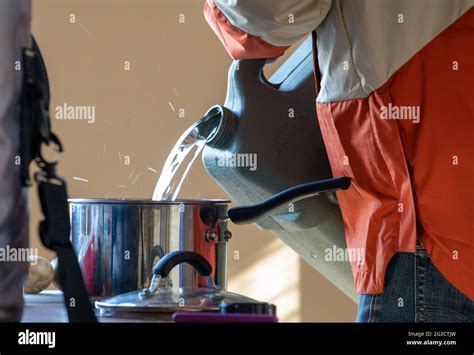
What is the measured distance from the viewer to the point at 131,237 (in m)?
0.76

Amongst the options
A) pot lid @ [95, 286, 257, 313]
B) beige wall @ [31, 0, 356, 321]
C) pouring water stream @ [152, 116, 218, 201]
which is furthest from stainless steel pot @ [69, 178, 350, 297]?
beige wall @ [31, 0, 356, 321]

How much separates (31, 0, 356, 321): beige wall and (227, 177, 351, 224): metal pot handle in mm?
553

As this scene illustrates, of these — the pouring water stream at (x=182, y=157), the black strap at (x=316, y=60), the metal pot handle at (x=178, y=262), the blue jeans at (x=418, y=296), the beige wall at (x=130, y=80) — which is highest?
the beige wall at (x=130, y=80)

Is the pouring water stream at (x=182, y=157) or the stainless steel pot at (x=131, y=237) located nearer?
the stainless steel pot at (x=131, y=237)

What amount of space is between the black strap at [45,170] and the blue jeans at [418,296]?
456 millimetres

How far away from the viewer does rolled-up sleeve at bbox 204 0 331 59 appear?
788 mm

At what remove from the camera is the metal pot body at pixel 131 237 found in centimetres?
75

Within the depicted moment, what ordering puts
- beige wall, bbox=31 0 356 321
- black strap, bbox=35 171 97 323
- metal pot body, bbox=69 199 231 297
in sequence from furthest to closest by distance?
1. beige wall, bbox=31 0 356 321
2. metal pot body, bbox=69 199 231 297
3. black strap, bbox=35 171 97 323

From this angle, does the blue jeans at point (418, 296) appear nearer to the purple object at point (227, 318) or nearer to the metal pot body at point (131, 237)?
the metal pot body at point (131, 237)

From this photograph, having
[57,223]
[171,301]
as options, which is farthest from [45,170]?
[171,301]

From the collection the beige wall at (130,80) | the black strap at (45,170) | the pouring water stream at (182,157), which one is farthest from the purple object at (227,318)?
the beige wall at (130,80)

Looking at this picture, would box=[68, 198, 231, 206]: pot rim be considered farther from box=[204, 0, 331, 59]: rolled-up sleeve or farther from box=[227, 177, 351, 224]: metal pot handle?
box=[204, 0, 331, 59]: rolled-up sleeve
